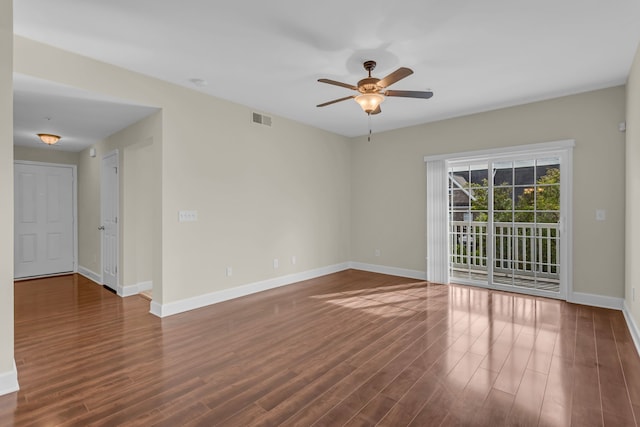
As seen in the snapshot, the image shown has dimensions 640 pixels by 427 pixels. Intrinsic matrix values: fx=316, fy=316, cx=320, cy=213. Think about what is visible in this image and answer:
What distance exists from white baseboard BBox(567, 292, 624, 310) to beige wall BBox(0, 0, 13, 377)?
19.5 ft

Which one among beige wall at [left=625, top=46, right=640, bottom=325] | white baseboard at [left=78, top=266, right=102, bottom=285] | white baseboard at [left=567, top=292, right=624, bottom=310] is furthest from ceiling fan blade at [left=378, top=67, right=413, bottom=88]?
white baseboard at [left=78, top=266, right=102, bottom=285]

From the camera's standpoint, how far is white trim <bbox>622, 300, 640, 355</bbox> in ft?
9.45

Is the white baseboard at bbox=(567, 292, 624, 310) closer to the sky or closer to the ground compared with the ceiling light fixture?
closer to the ground

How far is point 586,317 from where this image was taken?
368cm

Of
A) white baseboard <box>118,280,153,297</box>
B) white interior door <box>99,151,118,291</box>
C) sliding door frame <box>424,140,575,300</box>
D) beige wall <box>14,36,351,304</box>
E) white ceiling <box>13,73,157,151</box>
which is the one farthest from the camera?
white interior door <box>99,151,118,291</box>

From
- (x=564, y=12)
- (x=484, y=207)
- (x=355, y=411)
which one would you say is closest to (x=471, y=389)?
(x=355, y=411)

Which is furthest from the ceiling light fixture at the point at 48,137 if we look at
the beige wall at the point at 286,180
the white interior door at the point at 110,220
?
the beige wall at the point at 286,180

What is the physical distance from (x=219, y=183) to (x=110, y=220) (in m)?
2.22

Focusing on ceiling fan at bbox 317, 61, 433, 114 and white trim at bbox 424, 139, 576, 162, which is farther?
white trim at bbox 424, 139, 576, 162

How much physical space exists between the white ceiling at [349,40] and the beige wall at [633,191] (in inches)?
13.6

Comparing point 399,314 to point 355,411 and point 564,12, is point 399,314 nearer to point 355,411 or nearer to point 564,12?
point 355,411

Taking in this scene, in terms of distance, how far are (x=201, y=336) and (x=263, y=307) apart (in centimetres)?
104

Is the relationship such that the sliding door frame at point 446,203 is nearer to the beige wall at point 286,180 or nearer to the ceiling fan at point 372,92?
the beige wall at point 286,180

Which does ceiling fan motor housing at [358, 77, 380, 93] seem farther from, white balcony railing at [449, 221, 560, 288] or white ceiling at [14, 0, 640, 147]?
white balcony railing at [449, 221, 560, 288]
